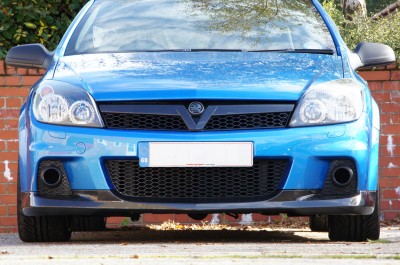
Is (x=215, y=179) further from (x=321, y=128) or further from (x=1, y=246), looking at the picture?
(x=1, y=246)

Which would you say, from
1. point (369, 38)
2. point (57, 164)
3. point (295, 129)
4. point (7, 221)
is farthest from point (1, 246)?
point (369, 38)

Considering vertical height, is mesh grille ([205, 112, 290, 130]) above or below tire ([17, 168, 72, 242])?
above

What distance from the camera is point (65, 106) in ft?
24.3

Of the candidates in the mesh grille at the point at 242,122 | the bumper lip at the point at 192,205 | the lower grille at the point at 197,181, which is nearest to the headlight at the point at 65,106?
the lower grille at the point at 197,181

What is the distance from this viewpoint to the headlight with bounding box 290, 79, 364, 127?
24.0ft

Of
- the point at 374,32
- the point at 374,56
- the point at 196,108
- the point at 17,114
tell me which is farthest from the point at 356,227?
the point at 374,32

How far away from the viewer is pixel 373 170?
7547mm

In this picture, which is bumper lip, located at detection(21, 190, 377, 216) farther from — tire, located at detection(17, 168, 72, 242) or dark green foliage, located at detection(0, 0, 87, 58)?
dark green foliage, located at detection(0, 0, 87, 58)

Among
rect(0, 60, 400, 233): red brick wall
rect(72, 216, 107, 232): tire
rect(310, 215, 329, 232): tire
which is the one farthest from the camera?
rect(0, 60, 400, 233): red brick wall

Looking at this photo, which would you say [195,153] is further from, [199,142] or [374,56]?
[374,56]

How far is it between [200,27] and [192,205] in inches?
60.1

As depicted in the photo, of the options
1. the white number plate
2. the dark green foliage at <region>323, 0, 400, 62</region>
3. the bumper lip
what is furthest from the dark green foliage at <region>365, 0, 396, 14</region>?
the white number plate

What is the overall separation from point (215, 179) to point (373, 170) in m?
0.93

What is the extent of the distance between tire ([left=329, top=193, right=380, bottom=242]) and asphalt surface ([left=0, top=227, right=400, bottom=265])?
94mm
